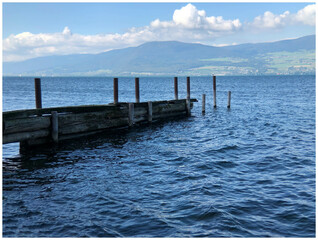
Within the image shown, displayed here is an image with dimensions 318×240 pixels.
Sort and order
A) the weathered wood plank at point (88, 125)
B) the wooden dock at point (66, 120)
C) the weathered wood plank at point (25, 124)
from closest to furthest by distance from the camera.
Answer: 1. the weathered wood plank at point (25, 124)
2. the wooden dock at point (66, 120)
3. the weathered wood plank at point (88, 125)

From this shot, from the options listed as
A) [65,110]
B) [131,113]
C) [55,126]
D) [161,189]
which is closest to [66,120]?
[65,110]

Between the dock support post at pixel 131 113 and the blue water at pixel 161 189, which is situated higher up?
the dock support post at pixel 131 113

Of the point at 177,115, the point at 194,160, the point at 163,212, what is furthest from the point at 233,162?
the point at 177,115

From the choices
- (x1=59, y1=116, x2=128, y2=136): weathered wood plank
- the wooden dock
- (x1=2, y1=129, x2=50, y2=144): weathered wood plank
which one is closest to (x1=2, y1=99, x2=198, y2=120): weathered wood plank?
the wooden dock

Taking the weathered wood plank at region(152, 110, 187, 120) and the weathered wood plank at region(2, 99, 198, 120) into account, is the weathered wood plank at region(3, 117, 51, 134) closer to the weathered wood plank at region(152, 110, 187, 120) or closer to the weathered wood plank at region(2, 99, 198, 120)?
the weathered wood plank at region(2, 99, 198, 120)

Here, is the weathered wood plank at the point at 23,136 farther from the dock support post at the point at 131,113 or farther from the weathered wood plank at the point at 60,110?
the dock support post at the point at 131,113

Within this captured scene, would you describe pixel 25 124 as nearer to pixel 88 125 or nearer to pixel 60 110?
pixel 60 110

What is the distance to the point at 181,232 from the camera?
23.2 ft

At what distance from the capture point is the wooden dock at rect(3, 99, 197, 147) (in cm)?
1381

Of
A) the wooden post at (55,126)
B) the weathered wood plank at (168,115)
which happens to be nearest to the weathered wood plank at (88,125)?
the wooden post at (55,126)

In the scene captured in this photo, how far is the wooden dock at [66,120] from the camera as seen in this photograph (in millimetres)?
13812

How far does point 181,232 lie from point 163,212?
1.08m

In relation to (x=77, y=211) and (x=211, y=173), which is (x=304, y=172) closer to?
(x=211, y=173)

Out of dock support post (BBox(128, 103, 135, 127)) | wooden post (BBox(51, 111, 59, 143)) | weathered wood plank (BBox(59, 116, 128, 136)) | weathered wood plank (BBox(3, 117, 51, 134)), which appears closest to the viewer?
weathered wood plank (BBox(3, 117, 51, 134))
